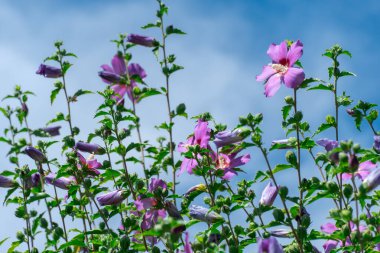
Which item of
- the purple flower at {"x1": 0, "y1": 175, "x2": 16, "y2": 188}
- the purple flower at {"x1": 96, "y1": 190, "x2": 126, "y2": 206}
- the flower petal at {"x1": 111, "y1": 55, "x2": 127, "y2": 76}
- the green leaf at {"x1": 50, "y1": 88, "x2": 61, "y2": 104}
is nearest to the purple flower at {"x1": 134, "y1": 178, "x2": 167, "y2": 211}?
the purple flower at {"x1": 96, "y1": 190, "x2": 126, "y2": 206}

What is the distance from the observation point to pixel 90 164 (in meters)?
4.52

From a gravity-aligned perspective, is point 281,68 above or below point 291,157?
above

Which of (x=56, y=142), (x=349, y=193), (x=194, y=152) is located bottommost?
(x=349, y=193)

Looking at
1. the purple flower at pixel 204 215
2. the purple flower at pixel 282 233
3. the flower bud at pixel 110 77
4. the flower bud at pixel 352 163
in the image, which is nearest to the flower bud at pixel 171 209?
the purple flower at pixel 204 215

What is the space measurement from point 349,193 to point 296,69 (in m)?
1.06

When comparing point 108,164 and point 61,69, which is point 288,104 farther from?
A: point 61,69

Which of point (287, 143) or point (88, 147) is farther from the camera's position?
point (88, 147)

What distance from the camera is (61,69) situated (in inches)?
221

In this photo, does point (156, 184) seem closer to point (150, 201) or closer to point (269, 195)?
point (150, 201)

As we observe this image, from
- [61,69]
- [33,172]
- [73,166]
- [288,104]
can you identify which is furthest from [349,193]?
[61,69]

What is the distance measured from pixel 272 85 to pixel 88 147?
1634mm

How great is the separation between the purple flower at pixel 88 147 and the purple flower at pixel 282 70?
4.78 ft

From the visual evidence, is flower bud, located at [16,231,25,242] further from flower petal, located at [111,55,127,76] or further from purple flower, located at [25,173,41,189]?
flower petal, located at [111,55,127,76]

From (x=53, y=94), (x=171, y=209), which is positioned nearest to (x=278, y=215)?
(x=171, y=209)
